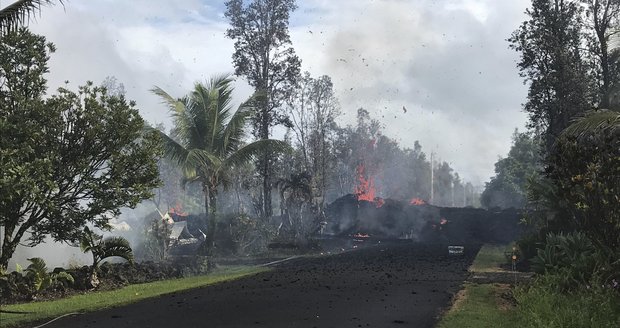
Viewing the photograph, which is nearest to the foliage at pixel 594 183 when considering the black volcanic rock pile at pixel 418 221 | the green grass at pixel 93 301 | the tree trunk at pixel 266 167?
the green grass at pixel 93 301

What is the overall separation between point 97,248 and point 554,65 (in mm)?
20434

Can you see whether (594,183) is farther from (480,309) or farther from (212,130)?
(212,130)

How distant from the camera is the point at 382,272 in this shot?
55.1ft

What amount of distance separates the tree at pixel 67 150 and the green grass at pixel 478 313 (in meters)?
8.54

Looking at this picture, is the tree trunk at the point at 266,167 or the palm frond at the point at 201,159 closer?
the palm frond at the point at 201,159

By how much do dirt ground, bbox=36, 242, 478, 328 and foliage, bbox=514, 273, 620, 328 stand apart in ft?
4.84

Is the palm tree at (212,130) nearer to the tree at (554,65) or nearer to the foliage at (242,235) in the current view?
the foliage at (242,235)

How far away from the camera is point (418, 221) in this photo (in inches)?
1838

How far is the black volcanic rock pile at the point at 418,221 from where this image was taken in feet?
139

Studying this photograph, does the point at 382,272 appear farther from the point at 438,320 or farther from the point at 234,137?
the point at 234,137

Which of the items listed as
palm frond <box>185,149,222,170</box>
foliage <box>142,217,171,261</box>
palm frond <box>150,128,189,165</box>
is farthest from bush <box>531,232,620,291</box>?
foliage <box>142,217,171,261</box>

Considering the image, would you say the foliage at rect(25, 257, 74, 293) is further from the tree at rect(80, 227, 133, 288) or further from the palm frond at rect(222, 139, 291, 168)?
the palm frond at rect(222, 139, 291, 168)

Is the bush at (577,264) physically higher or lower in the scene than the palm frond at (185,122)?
lower

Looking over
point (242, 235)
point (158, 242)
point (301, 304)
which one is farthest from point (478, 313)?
point (242, 235)
